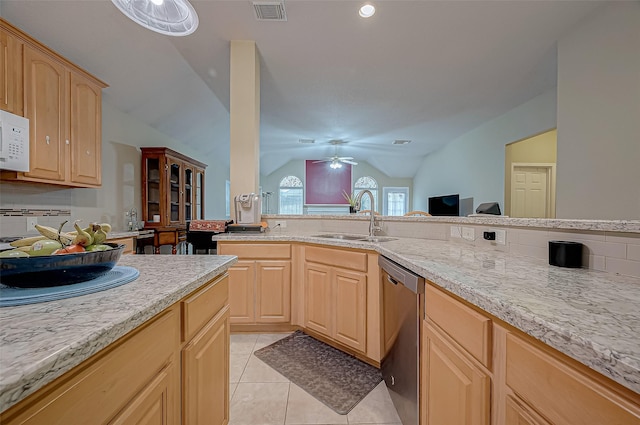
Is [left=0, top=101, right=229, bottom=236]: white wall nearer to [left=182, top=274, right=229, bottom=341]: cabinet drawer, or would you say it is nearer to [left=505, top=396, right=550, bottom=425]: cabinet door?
[left=182, top=274, right=229, bottom=341]: cabinet drawer

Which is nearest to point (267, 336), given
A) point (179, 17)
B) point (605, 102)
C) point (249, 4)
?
point (179, 17)

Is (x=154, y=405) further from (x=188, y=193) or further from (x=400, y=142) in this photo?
(x=400, y=142)

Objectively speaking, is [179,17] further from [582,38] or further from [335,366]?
[582,38]

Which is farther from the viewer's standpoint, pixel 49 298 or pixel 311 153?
pixel 311 153

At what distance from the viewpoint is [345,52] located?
8.91 ft

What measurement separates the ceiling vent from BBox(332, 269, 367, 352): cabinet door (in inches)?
84.6

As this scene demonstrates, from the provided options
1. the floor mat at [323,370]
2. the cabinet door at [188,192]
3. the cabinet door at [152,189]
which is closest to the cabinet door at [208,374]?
the floor mat at [323,370]

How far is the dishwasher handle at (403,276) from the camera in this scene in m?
1.04

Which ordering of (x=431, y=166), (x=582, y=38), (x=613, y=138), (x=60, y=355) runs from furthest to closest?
1. (x=431, y=166)
2. (x=582, y=38)
3. (x=613, y=138)
4. (x=60, y=355)

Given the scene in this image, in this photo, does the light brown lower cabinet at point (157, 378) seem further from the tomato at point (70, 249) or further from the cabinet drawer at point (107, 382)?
the tomato at point (70, 249)

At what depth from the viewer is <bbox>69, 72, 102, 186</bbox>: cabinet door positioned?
2336 millimetres

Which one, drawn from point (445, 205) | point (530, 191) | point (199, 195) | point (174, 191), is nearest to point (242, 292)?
point (174, 191)

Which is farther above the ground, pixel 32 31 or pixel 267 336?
pixel 32 31

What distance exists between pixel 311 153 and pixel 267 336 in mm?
5935
